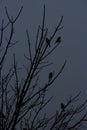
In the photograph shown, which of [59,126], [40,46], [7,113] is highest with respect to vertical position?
[40,46]

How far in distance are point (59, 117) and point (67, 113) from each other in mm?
134

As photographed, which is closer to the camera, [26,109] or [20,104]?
[20,104]

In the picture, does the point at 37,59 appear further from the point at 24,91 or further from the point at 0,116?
the point at 0,116

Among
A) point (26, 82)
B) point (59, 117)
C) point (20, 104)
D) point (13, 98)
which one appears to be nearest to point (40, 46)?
point (26, 82)

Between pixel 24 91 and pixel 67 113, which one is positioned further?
pixel 67 113

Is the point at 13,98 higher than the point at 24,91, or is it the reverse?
the point at 13,98

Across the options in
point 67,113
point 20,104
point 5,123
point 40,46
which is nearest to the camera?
point 40,46

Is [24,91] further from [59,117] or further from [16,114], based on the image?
[59,117]

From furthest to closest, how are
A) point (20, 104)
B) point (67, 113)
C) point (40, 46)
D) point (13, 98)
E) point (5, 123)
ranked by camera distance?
point (13, 98)
point (67, 113)
point (5, 123)
point (20, 104)
point (40, 46)

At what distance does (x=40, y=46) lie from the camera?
8.50ft

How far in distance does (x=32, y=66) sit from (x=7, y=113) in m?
0.89

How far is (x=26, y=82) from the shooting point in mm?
2717

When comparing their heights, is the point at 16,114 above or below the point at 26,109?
below

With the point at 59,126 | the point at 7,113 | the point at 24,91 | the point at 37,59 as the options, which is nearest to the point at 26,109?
the point at 7,113
